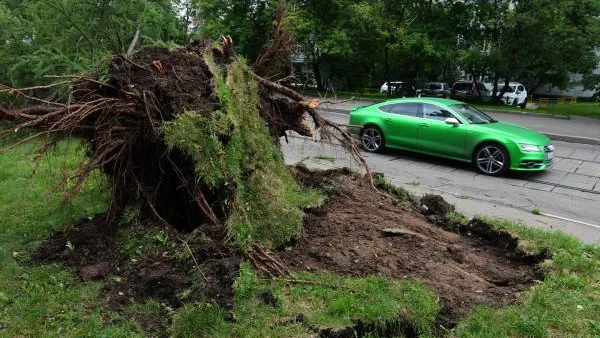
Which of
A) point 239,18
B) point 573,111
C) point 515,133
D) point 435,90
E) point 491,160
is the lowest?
point 491,160

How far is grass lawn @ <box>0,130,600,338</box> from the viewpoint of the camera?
3.74 m

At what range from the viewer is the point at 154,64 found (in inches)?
203

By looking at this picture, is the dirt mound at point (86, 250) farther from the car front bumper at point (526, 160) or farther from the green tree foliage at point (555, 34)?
the green tree foliage at point (555, 34)

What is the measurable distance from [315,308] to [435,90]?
28834 millimetres

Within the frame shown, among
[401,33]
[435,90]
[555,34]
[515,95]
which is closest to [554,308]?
[555,34]

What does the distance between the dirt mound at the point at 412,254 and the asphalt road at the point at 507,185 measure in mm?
1424

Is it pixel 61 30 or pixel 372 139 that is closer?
pixel 372 139

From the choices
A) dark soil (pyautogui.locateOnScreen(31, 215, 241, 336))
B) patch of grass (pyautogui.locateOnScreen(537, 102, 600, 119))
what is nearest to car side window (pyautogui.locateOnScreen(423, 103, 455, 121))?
dark soil (pyautogui.locateOnScreen(31, 215, 241, 336))

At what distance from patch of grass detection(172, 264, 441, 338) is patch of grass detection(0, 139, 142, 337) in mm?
627

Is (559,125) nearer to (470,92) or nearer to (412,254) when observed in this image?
(470,92)

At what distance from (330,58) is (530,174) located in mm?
21762

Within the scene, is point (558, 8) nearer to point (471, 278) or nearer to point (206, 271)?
point (471, 278)

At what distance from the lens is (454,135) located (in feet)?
36.1

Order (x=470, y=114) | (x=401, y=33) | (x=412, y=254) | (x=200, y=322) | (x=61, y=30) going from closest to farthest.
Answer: (x=200, y=322) < (x=412, y=254) < (x=470, y=114) < (x=61, y=30) < (x=401, y=33)
